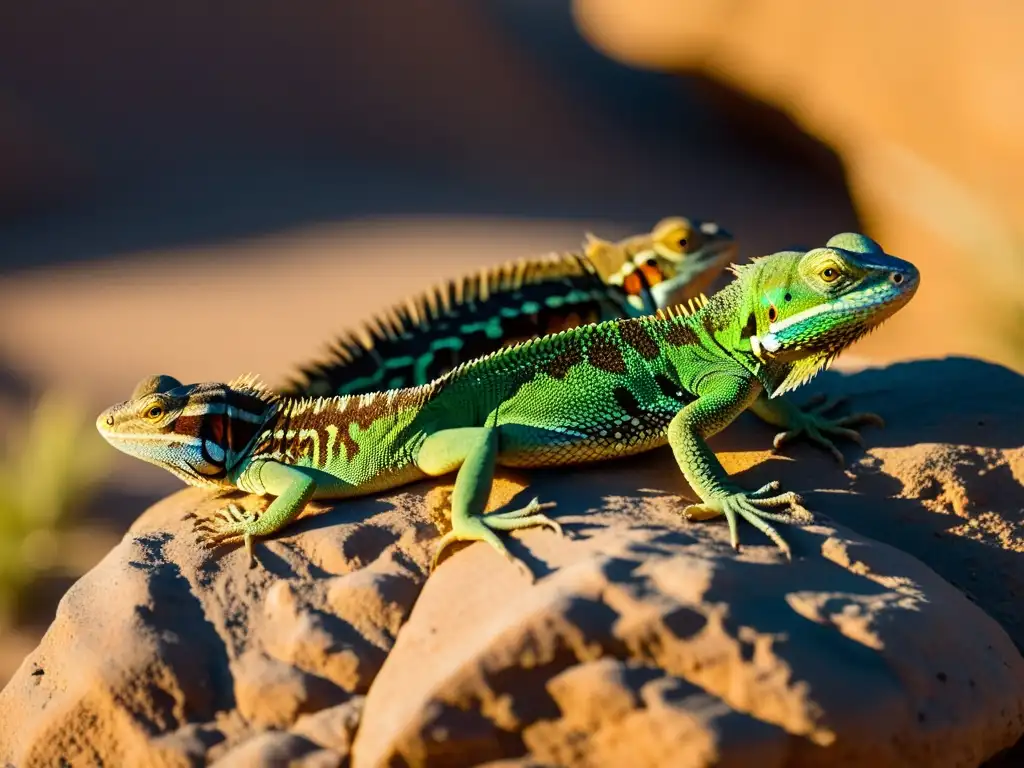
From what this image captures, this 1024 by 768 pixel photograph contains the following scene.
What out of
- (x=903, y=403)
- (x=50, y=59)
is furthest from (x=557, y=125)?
(x=903, y=403)

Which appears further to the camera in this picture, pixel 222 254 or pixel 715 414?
pixel 222 254

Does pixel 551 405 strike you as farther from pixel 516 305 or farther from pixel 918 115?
pixel 918 115

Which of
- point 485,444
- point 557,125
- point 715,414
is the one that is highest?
point 715,414

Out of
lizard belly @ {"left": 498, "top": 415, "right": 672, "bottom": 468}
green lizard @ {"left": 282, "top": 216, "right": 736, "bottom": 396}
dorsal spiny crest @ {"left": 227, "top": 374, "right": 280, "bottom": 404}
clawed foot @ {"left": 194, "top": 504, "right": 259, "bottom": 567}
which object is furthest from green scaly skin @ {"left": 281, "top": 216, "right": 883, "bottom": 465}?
clawed foot @ {"left": 194, "top": 504, "right": 259, "bottom": 567}

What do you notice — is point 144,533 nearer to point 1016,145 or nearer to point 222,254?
point 222,254

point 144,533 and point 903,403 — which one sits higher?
point 903,403

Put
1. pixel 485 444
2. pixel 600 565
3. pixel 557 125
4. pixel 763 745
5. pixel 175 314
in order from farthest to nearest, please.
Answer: pixel 557 125 < pixel 175 314 < pixel 485 444 < pixel 600 565 < pixel 763 745

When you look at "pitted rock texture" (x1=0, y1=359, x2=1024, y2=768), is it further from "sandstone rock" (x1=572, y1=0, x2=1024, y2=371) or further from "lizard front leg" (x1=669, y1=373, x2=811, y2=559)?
"sandstone rock" (x1=572, y1=0, x2=1024, y2=371)
